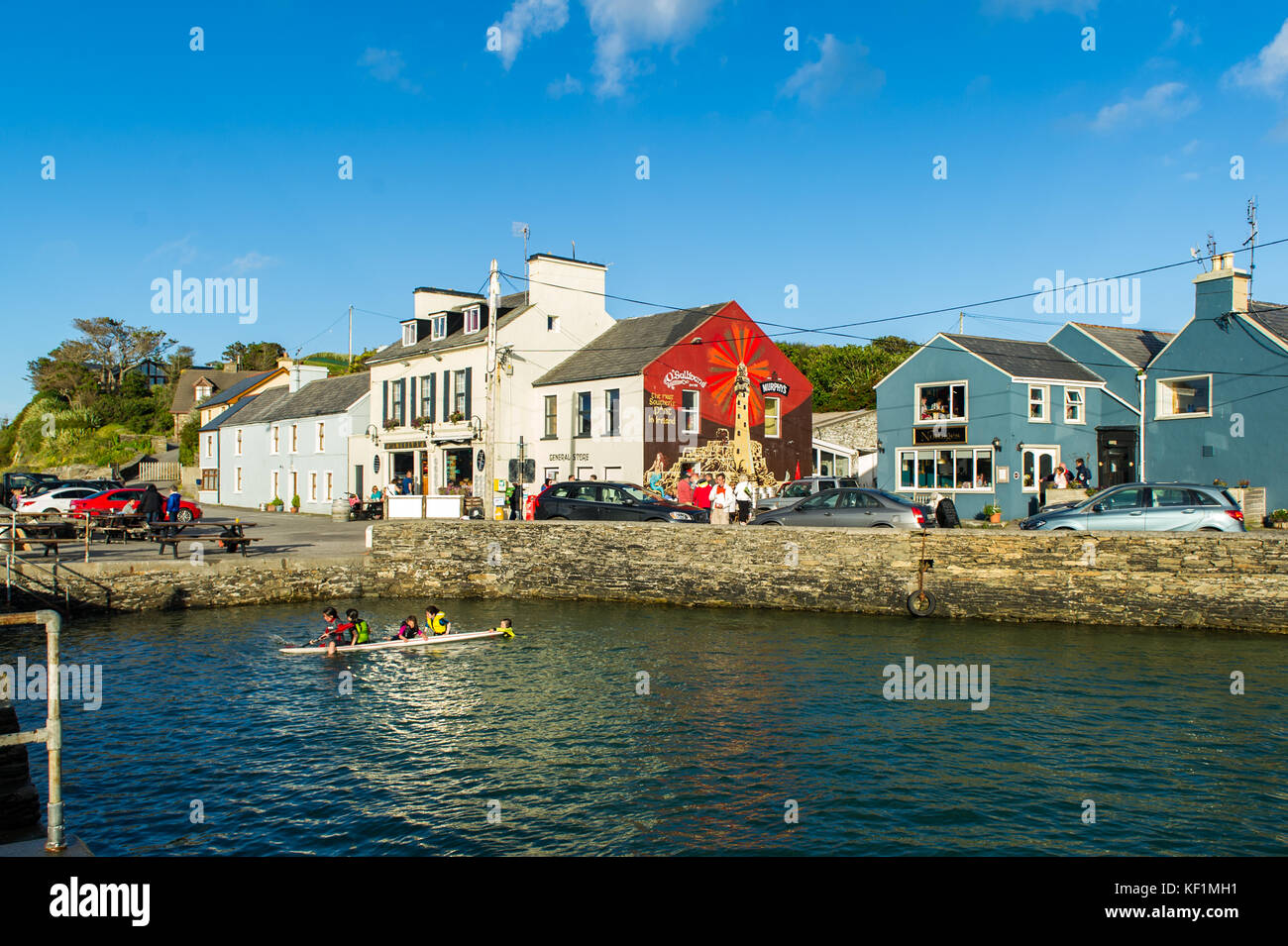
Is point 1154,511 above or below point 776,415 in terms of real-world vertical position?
below

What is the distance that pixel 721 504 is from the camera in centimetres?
2602

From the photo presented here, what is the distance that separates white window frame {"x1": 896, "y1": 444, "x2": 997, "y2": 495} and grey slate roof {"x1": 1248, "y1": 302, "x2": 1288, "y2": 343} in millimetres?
9753

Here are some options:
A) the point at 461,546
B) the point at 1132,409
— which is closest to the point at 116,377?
the point at 461,546

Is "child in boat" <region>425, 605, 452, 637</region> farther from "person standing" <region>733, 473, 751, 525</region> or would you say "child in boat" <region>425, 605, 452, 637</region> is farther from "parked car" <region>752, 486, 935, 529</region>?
"person standing" <region>733, 473, 751, 525</region>

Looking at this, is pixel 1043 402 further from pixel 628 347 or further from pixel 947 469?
pixel 628 347

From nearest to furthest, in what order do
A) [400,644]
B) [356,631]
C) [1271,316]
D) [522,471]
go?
1. [356,631]
2. [400,644]
3. [1271,316]
4. [522,471]

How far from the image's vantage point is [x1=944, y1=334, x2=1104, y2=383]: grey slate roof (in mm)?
36062

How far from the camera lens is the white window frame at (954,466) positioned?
116 ft

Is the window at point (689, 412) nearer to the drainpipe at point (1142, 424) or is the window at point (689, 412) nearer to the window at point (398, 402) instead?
the window at point (398, 402)

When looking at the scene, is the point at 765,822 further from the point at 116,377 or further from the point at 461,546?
the point at 116,377

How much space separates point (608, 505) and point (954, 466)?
1701 cm
